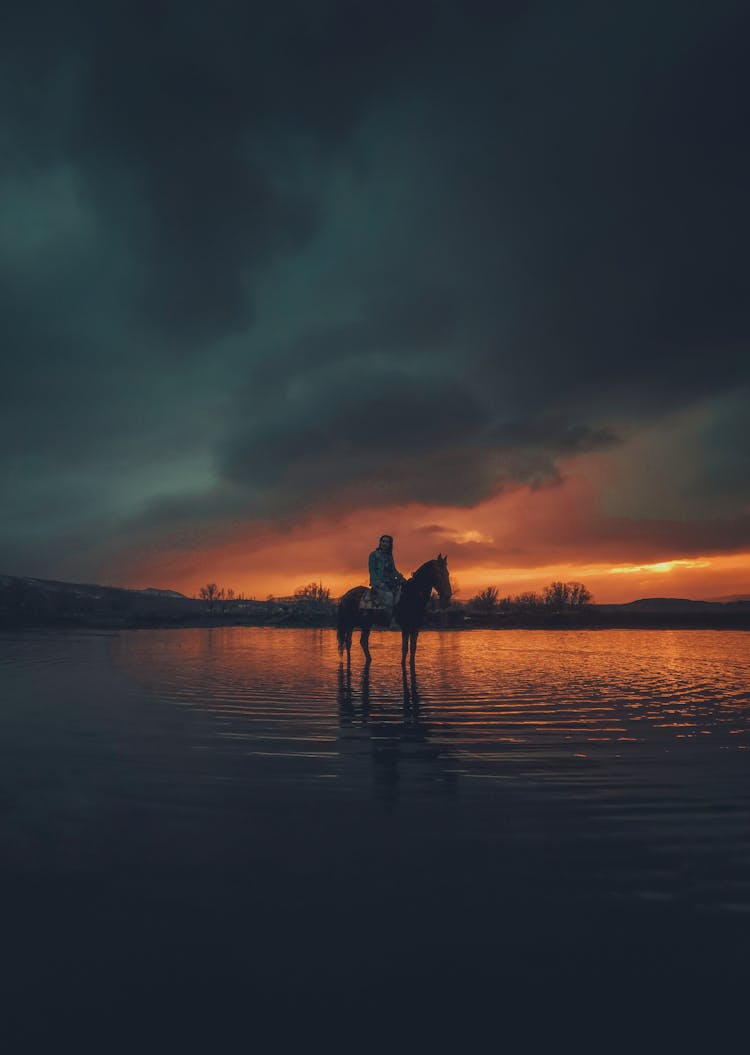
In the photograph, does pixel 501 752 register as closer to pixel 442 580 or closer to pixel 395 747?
pixel 395 747

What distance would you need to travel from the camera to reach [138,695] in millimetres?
11203

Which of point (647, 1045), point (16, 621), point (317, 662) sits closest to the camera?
point (647, 1045)

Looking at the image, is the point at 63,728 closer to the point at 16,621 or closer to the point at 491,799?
the point at 491,799

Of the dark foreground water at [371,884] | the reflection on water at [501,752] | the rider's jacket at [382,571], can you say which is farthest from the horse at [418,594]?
the dark foreground water at [371,884]

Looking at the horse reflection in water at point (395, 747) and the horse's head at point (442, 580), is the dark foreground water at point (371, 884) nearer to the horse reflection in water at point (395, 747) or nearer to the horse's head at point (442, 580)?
the horse reflection in water at point (395, 747)

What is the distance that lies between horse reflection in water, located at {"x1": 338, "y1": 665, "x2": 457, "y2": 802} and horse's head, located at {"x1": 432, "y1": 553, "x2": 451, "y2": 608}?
4.90 metres

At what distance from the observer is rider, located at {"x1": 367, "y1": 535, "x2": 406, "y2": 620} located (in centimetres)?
1599

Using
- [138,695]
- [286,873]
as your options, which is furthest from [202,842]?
[138,695]

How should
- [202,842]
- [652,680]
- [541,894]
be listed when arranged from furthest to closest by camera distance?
[652,680], [202,842], [541,894]

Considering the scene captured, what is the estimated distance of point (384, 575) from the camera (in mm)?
16266

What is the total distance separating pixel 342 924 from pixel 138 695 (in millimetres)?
9498

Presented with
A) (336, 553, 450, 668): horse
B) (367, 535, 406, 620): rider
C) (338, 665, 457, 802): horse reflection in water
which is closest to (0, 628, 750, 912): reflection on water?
(338, 665, 457, 802): horse reflection in water

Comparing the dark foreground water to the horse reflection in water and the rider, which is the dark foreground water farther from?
the rider

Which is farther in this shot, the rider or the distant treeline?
the distant treeline
